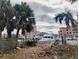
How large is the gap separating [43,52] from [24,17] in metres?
0.29

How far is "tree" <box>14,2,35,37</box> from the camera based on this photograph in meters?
1.53

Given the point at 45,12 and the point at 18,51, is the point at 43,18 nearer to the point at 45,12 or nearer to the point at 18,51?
the point at 45,12

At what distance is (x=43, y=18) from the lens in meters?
1.53

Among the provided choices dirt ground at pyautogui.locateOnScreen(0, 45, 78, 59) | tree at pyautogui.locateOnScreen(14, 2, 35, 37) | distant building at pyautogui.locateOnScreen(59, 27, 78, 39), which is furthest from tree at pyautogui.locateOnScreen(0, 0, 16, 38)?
distant building at pyautogui.locateOnScreen(59, 27, 78, 39)

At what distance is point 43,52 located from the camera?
1.50 meters

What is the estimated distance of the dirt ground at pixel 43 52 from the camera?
1.49m

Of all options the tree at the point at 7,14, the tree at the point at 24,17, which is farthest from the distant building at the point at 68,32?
the tree at the point at 7,14

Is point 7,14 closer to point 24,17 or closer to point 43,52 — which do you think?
point 24,17

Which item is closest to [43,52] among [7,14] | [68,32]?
[68,32]

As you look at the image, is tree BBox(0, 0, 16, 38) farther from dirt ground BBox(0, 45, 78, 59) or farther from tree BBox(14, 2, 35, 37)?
dirt ground BBox(0, 45, 78, 59)

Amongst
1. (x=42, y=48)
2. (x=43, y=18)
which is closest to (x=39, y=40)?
(x=42, y=48)

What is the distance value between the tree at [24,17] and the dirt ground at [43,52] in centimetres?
15

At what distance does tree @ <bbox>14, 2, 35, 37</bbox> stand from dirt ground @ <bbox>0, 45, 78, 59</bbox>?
5.8 inches

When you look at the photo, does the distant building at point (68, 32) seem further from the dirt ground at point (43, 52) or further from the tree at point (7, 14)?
the tree at point (7, 14)
